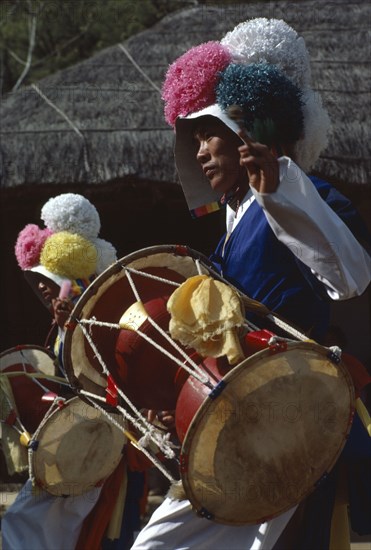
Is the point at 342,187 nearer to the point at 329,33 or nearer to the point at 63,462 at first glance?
the point at 329,33

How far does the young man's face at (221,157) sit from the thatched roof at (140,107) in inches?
159

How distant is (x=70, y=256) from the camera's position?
4.84 m

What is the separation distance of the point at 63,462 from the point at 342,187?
3870 millimetres

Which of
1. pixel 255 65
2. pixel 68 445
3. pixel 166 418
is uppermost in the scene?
pixel 255 65

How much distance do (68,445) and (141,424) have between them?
55.0 inches

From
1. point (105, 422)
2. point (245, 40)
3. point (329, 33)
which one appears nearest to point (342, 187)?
point (329, 33)

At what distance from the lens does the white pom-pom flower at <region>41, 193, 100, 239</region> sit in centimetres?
500

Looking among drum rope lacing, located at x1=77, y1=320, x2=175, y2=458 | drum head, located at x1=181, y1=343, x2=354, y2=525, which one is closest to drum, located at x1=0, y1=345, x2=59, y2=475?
drum rope lacing, located at x1=77, y1=320, x2=175, y2=458

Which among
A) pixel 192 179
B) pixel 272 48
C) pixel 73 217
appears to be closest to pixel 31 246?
pixel 73 217

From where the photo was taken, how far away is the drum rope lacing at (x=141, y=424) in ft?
8.87

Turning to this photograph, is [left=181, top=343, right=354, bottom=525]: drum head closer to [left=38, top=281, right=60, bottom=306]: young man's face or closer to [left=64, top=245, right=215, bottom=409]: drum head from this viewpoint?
[left=64, top=245, right=215, bottom=409]: drum head

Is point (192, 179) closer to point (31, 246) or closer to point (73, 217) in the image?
point (73, 217)

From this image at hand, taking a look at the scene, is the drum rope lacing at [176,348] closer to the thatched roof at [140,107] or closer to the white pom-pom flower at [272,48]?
the white pom-pom flower at [272,48]

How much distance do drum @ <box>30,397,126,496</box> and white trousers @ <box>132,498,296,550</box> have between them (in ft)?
4.54
